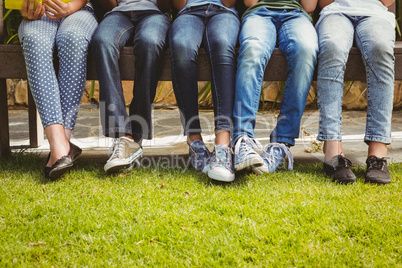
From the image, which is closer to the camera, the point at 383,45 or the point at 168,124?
the point at 383,45

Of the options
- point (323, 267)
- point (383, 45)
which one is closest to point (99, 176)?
point (323, 267)

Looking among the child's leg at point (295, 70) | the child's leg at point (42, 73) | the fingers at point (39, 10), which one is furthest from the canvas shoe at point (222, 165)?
the fingers at point (39, 10)

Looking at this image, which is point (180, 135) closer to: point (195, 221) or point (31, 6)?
point (31, 6)

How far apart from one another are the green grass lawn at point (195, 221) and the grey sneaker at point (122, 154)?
7cm

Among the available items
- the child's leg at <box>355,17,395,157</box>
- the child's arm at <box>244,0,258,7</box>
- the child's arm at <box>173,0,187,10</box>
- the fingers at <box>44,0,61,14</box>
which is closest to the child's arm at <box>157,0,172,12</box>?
the child's arm at <box>173,0,187,10</box>

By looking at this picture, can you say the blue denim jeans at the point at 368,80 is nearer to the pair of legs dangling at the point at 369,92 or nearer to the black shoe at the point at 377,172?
the pair of legs dangling at the point at 369,92

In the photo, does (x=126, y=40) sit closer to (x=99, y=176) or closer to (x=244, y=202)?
(x=99, y=176)

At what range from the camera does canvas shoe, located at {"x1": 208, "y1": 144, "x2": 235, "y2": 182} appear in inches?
75.0

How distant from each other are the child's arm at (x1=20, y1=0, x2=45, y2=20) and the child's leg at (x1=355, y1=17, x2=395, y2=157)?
5.38 ft

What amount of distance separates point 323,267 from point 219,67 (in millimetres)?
1128

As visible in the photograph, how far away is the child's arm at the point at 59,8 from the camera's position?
2129 millimetres

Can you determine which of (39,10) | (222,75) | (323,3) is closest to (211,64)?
(222,75)

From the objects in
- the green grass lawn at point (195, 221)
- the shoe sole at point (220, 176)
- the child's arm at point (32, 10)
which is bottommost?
the green grass lawn at point (195, 221)

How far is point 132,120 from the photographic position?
7.17 feet
